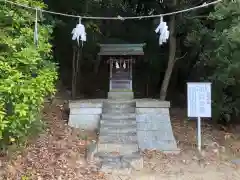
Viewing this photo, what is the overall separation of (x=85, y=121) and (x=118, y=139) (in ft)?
5.15

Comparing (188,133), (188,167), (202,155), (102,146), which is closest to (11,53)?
(102,146)

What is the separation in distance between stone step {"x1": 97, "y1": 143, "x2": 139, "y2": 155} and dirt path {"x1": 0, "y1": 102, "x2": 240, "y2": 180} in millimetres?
336

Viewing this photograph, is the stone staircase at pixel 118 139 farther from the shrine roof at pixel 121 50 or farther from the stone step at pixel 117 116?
the shrine roof at pixel 121 50

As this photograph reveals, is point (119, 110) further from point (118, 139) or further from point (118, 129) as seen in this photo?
point (118, 139)

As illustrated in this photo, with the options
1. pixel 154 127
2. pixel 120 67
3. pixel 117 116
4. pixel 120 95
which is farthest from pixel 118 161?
pixel 120 67

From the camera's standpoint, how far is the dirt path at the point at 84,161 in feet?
20.1

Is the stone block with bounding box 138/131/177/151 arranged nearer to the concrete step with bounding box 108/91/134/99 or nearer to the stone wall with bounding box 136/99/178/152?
the stone wall with bounding box 136/99/178/152

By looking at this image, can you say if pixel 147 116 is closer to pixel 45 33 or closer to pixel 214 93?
pixel 214 93

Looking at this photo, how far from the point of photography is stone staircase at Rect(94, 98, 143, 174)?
22.6 feet

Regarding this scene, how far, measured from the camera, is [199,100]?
8234mm

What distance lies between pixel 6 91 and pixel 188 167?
417 centimetres

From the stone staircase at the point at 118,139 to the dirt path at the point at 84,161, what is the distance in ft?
0.84

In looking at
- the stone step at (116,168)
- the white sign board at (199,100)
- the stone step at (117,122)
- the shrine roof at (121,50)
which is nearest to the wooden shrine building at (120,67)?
the shrine roof at (121,50)

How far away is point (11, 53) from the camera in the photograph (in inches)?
237
